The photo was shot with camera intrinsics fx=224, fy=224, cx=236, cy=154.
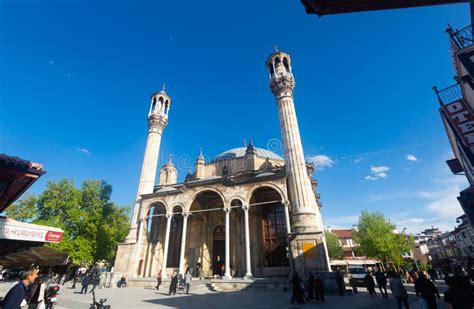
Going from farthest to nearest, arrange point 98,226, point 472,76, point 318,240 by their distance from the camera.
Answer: point 98,226 → point 318,240 → point 472,76

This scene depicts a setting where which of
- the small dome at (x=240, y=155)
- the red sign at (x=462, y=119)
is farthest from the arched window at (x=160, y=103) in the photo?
the red sign at (x=462, y=119)

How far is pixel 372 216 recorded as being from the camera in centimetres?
3052

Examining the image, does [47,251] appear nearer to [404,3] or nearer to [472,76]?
[404,3]

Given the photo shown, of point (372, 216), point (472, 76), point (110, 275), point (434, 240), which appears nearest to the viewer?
point (472, 76)

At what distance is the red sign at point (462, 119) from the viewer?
9750 millimetres

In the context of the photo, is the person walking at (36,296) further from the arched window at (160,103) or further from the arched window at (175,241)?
the arched window at (160,103)

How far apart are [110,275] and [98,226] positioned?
8.37m

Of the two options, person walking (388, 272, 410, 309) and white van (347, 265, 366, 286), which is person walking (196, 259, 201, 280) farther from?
person walking (388, 272, 410, 309)

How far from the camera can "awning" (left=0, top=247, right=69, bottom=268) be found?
20.5 feet

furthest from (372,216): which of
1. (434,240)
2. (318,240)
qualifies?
(434,240)

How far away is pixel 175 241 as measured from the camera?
21625 mm

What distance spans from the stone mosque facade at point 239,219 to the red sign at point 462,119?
8442 mm

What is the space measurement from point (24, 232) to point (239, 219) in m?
15.4

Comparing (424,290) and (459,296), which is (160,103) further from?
(459,296)
